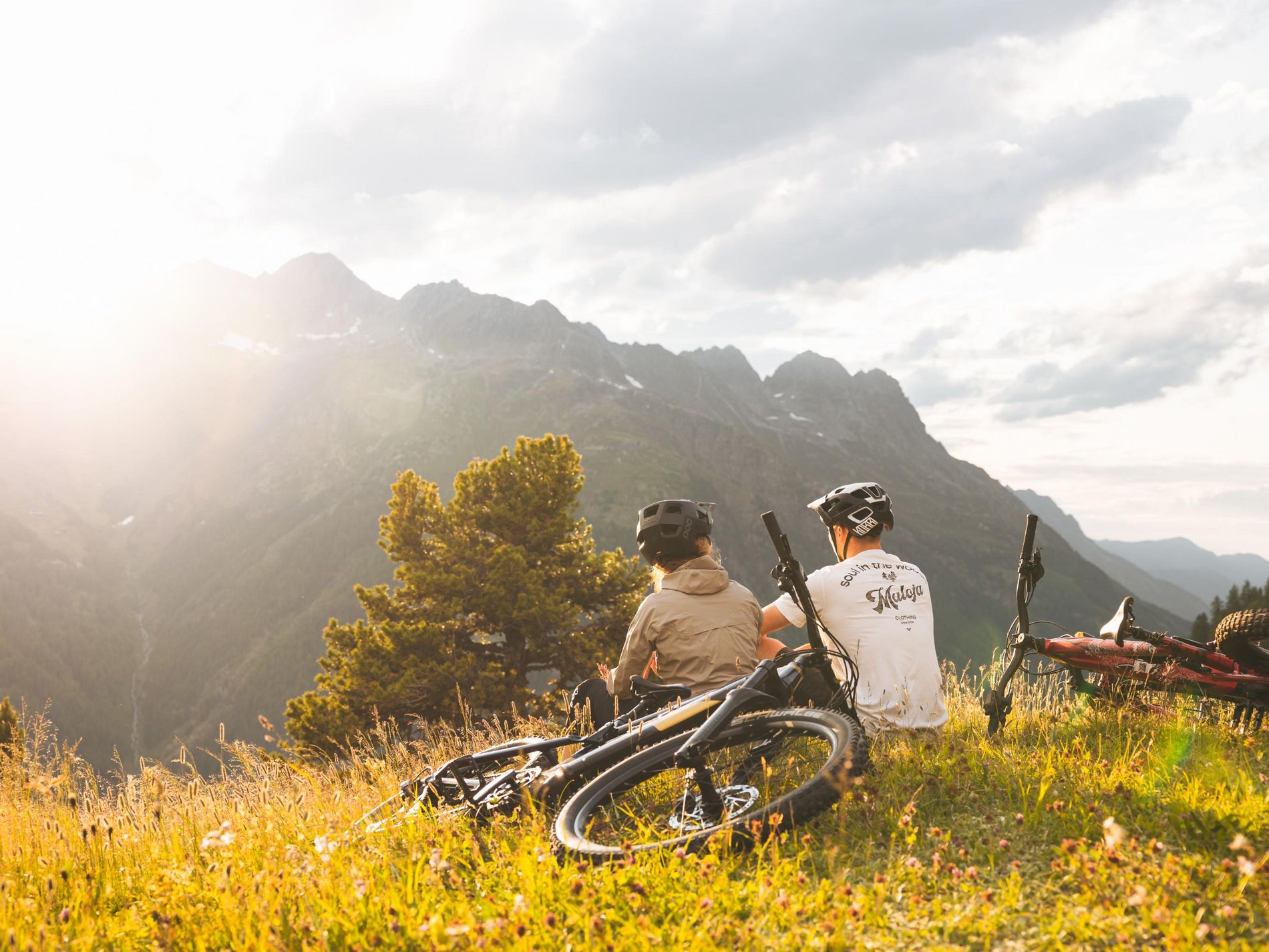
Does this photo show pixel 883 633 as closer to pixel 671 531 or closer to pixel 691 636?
pixel 691 636

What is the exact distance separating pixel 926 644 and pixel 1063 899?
9.10 ft

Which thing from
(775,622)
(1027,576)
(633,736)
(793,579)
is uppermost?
(793,579)

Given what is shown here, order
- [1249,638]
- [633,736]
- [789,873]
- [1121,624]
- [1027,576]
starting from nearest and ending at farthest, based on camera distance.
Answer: [789,873]
[633,736]
[1249,638]
[1121,624]
[1027,576]

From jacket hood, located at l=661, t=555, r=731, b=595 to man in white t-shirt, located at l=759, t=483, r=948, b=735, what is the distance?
1.49ft

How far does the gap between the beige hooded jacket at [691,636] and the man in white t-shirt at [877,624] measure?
0.32 metres

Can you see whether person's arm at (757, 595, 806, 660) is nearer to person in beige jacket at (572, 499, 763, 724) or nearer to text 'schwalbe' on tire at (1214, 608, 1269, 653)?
person in beige jacket at (572, 499, 763, 724)

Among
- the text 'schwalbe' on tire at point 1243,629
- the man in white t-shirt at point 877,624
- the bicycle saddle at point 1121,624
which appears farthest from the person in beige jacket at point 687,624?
the text 'schwalbe' on tire at point 1243,629

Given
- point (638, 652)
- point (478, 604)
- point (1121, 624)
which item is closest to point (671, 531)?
point (638, 652)

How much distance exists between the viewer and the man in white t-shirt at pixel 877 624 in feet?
18.5

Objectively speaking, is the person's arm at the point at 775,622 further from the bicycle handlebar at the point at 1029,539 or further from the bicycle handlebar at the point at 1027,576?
the bicycle handlebar at the point at 1027,576

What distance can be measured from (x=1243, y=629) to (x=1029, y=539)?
1.61 metres

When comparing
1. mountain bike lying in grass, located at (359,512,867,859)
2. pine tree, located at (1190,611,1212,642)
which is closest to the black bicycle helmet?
mountain bike lying in grass, located at (359,512,867,859)

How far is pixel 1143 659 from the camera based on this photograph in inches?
245

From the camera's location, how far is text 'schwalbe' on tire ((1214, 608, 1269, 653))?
568 cm
